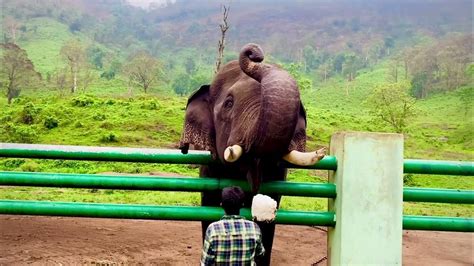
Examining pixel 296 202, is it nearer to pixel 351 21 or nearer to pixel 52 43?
pixel 52 43

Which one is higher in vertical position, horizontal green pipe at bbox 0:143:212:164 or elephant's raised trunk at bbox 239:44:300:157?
elephant's raised trunk at bbox 239:44:300:157

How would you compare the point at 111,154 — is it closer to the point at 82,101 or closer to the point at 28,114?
the point at 28,114

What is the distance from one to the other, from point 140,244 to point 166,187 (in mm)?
4130

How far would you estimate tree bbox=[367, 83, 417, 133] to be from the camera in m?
34.7

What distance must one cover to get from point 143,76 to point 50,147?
60.7 metres

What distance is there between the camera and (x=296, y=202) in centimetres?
1462

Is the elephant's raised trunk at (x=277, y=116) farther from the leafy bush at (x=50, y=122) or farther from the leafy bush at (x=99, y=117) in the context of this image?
the leafy bush at (x=99, y=117)

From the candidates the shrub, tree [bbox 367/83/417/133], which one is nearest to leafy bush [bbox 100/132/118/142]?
the shrub

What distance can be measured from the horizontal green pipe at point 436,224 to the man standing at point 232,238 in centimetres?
103

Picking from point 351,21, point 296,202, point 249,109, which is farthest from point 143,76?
point 351,21

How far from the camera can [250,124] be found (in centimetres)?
387

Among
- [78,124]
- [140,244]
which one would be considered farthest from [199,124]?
[78,124]

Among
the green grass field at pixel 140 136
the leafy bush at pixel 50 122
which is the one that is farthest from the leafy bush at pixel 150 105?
the leafy bush at pixel 50 122

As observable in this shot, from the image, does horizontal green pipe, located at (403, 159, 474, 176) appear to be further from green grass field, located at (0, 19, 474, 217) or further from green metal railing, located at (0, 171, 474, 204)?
green grass field, located at (0, 19, 474, 217)
